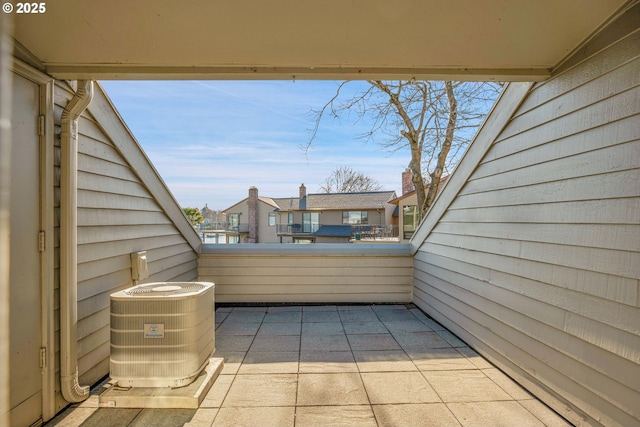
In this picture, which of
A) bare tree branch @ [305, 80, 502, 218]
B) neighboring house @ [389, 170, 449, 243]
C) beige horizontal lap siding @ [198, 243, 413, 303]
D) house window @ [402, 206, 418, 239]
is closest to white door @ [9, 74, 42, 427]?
beige horizontal lap siding @ [198, 243, 413, 303]

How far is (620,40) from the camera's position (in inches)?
58.9

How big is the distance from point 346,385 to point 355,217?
14.4 meters

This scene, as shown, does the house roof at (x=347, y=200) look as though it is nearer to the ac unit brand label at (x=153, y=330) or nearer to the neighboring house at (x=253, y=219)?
the neighboring house at (x=253, y=219)

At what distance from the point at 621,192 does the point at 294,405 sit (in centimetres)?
217

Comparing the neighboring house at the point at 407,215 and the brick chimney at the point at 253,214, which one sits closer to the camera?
the neighboring house at the point at 407,215

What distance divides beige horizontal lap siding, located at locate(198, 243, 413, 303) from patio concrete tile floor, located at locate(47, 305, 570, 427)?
776 millimetres

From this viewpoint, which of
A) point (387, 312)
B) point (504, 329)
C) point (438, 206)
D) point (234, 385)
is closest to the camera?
point (234, 385)

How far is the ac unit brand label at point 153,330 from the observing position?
1886 mm

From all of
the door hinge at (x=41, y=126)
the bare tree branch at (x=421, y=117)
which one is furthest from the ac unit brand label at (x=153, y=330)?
the bare tree branch at (x=421, y=117)

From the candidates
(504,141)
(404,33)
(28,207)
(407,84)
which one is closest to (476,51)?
(404,33)

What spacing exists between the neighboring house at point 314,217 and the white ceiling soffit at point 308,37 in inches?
519

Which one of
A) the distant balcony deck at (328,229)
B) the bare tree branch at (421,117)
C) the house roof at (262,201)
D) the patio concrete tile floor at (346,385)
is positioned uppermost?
the bare tree branch at (421,117)

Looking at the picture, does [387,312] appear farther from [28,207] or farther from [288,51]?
[28,207]

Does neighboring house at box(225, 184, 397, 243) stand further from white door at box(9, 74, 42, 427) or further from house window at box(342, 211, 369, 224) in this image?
white door at box(9, 74, 42, 427)
